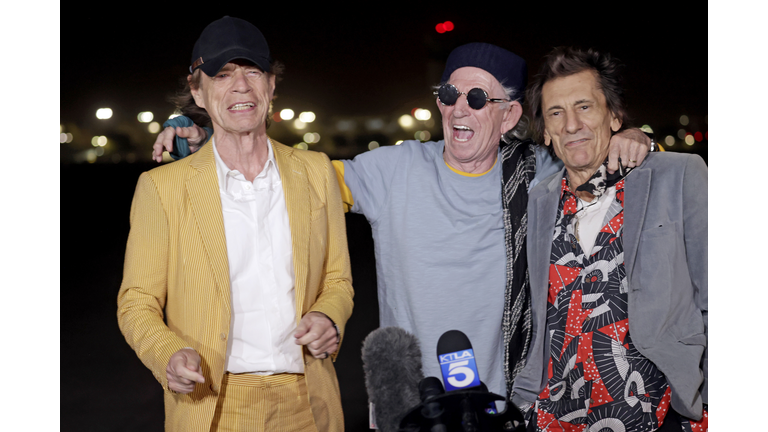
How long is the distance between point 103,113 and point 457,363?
316 centimetres

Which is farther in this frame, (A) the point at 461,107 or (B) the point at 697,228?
(A) the point at 461,107

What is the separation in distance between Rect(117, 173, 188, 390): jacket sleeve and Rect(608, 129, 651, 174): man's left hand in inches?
54.5

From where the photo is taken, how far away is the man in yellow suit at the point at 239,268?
1627 millimetres

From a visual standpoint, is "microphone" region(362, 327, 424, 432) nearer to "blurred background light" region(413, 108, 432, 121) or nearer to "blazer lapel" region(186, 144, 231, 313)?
"blazer lapel" region(186, 144, 231, 313)

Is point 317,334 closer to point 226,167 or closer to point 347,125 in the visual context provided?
point 226,167

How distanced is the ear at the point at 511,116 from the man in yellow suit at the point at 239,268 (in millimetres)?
759

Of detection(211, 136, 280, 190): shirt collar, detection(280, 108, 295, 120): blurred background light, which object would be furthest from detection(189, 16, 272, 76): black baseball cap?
detection(280, 108, 295, 120): blurred background light

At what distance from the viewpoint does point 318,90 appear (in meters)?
3.96

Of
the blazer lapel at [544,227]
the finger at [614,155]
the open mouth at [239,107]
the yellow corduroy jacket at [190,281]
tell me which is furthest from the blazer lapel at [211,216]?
the finger at [614,155]

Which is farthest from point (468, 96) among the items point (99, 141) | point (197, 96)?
point (99, 141)

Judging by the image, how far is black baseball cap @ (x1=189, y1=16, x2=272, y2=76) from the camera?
5.76ft

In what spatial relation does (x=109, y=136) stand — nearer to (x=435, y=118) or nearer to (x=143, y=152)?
(x=143, y=152)

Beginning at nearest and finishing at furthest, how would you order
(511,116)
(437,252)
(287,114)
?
(437,252), (511,116), (287,114)

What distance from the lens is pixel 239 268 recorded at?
1705 mm
